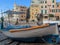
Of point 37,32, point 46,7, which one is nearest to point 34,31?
point 37,32

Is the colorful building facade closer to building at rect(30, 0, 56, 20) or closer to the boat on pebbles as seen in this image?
building at rect(30, 0, 56, 20)

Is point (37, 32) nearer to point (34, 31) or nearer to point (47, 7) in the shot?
point (34, 31)

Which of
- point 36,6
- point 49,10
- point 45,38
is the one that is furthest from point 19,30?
point 36,6

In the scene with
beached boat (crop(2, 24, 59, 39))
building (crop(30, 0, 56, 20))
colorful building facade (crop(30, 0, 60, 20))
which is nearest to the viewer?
beached boat (crop(2, 24, 59, 39))

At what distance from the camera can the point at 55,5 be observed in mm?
44250

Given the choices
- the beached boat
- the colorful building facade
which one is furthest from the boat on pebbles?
the colorful building facade

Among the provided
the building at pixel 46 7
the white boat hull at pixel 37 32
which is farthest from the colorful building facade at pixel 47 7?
the white boat hull at pixel 37 32

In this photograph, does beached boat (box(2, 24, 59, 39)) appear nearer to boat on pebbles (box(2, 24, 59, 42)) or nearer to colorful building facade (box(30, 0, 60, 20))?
boat on pebbles (box(2, 24, 59, 42))

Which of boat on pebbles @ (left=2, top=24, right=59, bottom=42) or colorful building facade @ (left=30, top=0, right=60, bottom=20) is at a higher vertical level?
colorful building facade @ (left=30, top=0, right=60, bottom=20)

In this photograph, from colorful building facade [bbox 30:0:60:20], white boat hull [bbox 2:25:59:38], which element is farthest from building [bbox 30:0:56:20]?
white boat hull [bbox 2:25:59:38]

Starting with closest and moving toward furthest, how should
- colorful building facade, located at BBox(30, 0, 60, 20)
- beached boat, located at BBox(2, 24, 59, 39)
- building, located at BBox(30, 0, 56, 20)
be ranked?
1. beached boat, located at BBox(2, 24, 59, 39)
2. colorful building facade, located at BBox(30, 0, 60, 20)
3. building, located at BBox(30, 0, 56, 20)

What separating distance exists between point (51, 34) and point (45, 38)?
1.95 feet

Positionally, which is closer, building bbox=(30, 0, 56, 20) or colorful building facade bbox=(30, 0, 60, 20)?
colorful building facade bbox=(30, 0, 60, 20)

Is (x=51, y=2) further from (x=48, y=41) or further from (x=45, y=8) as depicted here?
(x=48, y=41)
